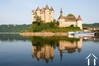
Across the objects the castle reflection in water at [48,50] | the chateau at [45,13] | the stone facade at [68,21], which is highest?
Result: the chateau at [45,13]

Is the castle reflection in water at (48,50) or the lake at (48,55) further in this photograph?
the castle reflection in water at (48,50)

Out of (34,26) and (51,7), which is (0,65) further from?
(51,7)

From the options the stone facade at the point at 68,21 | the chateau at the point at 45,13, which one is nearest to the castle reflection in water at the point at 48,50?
the stone facade at the point at 68,21

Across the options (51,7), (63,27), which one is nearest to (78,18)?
(63,27)

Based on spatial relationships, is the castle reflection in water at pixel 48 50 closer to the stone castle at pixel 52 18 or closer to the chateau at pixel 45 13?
the stone castle at pixel 52 18

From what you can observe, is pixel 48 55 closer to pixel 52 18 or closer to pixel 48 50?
pixel 48 50

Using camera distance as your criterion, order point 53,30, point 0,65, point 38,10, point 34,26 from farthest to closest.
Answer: point 38,10, point 34,26, point 53,30, point 0,65

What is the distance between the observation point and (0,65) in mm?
14070

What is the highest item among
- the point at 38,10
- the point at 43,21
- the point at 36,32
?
the point at 38,10

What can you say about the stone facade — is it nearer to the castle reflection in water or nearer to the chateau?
the chateau

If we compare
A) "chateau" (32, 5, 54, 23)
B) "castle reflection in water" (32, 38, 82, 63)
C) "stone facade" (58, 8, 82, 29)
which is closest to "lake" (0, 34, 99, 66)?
"castle reflection in water" (32, 38, 82, 63)

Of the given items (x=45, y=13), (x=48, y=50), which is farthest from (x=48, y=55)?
(x=45, y=13)

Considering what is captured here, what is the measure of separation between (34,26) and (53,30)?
12122 millimetres

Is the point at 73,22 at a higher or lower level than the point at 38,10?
lower
